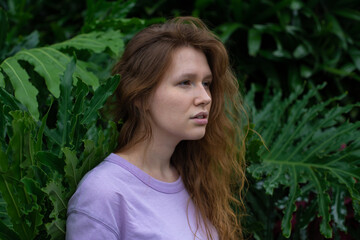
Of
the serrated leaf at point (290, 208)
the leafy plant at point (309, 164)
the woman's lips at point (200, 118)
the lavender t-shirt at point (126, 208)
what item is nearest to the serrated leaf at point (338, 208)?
the leafy plant at point (309, 164)

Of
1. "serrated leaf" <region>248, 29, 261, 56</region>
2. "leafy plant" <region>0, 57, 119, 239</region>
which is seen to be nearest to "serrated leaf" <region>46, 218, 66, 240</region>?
"leafy plant" <region>0, 57, 119, 239</region>

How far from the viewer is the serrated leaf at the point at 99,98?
155 centimetres

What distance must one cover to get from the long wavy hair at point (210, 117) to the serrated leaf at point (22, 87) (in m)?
0.33

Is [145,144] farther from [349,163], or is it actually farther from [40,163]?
[349,163]

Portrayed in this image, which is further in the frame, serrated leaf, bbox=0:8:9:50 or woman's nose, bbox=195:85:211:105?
serrated leaf, bbox=0:8:9:50

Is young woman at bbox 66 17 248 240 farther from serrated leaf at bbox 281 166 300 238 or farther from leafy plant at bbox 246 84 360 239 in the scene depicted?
leafy plant at bbox 246 84 360 239

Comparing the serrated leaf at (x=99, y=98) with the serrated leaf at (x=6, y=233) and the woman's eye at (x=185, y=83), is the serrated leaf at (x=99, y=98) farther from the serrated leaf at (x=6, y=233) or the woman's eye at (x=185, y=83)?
the serrated leaf at (x=6, y=233)

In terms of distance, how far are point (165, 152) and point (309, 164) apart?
1026 millimetres

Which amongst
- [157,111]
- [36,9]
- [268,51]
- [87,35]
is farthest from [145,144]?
[36,9]

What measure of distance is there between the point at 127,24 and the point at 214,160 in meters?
1.03

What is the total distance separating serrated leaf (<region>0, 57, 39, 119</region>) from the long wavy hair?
0.33 m

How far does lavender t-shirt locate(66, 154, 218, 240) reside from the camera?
127 centimetres

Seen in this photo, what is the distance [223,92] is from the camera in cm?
176

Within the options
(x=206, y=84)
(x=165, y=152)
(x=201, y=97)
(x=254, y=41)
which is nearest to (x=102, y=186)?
(x=165, y=152)
